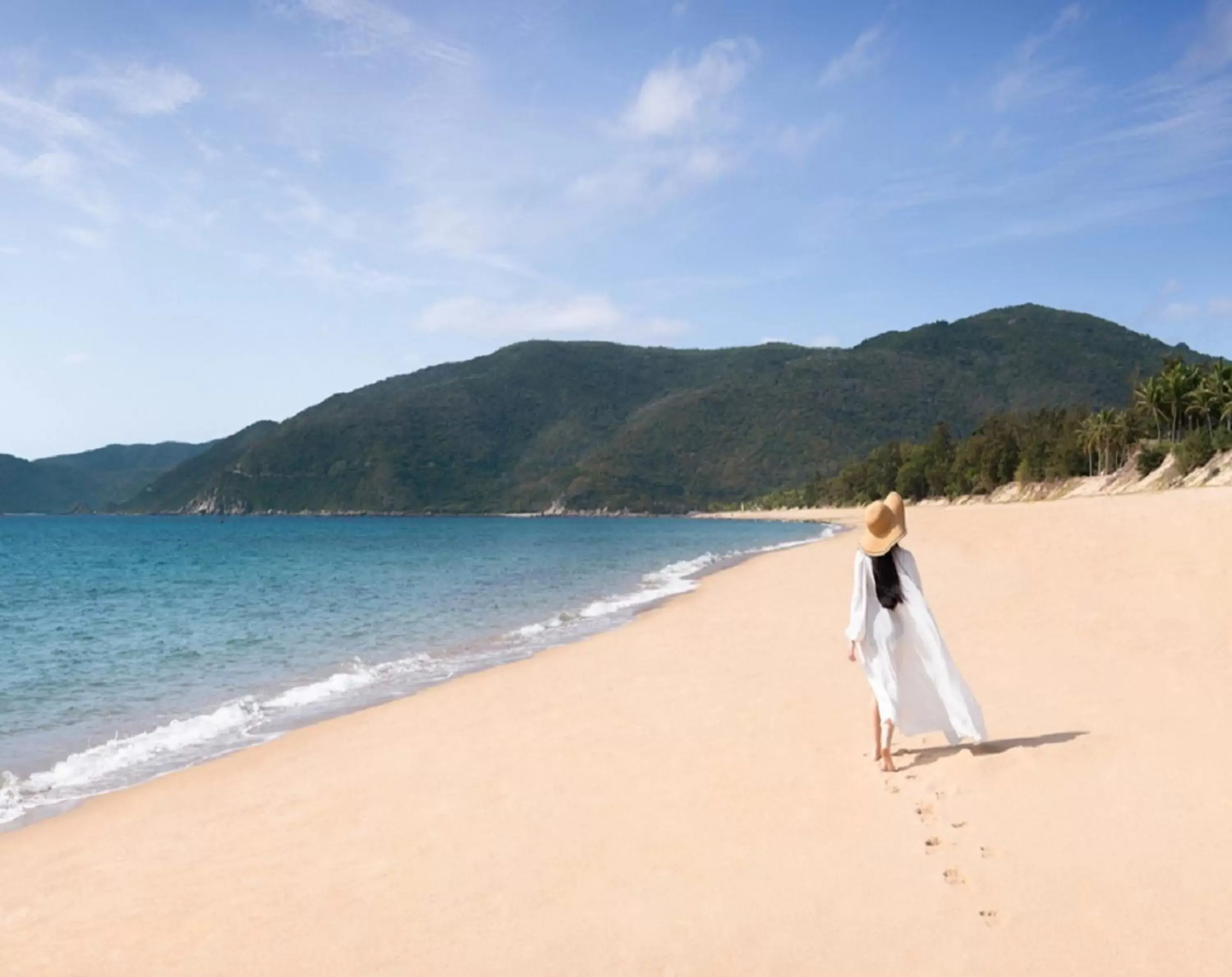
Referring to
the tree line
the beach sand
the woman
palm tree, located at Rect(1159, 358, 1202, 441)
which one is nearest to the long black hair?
the woman

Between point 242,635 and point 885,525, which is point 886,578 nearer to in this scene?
point 885,525

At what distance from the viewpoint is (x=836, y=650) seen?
39.0 ft

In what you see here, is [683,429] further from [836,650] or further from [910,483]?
[836,650]

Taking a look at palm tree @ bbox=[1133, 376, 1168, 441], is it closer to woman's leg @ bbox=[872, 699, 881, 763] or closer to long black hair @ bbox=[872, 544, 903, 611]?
long black hair @ bbox=[872, 544, 903, 611]

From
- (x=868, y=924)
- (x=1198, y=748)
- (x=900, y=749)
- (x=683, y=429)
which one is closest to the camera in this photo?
(x=868, y=924)

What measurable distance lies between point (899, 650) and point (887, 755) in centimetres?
77

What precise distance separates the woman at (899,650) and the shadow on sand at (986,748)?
0.30 ft

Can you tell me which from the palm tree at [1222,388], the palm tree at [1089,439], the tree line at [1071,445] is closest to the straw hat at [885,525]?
the tree line at [1071,445]

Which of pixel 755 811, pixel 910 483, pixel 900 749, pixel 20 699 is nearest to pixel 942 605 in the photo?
pixel 900 749

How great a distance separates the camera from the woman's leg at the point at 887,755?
A: 20.7ft

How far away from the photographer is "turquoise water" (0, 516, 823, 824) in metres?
10.4

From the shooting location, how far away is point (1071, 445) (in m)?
81.2

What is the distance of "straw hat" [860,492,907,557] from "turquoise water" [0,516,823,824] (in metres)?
7.35

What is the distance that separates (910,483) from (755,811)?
111 m
